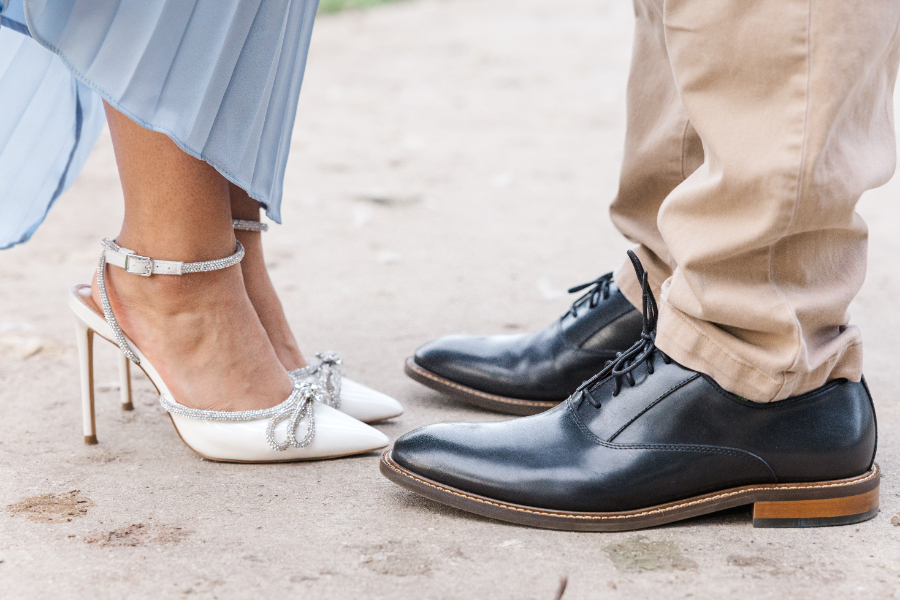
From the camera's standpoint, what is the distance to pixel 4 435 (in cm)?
116

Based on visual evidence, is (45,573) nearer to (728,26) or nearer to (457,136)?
(728,26)

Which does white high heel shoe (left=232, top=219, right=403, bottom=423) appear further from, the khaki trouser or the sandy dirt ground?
the khaki trouser

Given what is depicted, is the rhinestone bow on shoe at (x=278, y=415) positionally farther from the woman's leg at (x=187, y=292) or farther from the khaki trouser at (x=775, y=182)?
the khaki trouser at (x=775, y=182)

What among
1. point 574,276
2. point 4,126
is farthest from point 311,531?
point 574,276

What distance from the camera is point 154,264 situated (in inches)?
41.1

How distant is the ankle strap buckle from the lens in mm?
1045

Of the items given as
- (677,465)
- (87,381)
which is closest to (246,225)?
(87,381)

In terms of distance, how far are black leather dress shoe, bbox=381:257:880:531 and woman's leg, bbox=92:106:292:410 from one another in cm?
28

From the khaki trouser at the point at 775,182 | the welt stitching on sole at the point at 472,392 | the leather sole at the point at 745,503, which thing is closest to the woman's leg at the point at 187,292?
the welt stitching on sole at the point at 472,392

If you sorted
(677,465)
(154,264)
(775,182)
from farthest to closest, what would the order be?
(154,264) < (677,465) < (775,182)

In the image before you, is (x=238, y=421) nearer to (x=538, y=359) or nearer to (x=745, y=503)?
(x=538, y=359)

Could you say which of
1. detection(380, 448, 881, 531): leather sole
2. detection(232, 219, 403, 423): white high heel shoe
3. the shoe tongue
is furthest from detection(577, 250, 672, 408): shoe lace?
detection(232, 219, 403, 423): white high heel shoe

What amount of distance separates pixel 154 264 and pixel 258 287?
0.20m

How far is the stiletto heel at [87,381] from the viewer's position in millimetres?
1118
